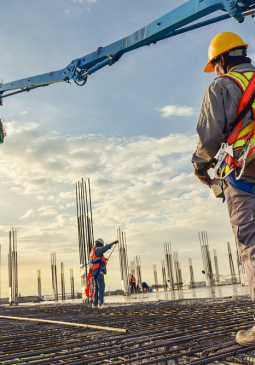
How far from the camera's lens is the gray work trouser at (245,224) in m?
1.99

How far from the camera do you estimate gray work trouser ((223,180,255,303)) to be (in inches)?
78.2

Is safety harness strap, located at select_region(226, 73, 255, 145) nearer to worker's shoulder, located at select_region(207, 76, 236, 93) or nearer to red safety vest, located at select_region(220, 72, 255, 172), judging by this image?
red safety vest, located at select_region(220, 72, 255, 172)

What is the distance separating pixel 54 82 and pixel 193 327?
10389mm

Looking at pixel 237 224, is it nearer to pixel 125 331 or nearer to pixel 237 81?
pixel 237 81

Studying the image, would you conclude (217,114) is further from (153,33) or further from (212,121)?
(153,33)

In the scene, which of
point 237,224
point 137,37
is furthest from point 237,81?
point 137,37

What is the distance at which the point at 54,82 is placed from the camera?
11.7m

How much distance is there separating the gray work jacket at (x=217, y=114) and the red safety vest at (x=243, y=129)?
0.09 feet

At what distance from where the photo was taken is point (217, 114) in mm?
2104

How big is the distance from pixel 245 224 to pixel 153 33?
7.51 m

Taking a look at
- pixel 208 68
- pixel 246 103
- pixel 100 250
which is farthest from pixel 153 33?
pixel 246 103

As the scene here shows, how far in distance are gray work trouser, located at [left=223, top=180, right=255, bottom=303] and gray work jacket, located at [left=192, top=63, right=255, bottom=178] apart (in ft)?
0.77

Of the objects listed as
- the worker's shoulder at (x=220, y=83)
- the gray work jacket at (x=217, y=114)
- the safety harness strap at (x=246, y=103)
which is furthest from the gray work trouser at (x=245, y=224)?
the worker's shoulder at (x=220, y=83)

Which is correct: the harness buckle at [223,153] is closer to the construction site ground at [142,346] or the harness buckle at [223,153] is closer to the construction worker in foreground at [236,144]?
the construction worker in foreground at [236,144]
